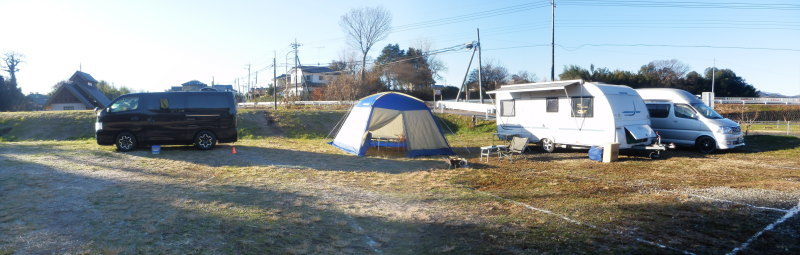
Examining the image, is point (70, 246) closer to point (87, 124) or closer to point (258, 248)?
point (258, 248)

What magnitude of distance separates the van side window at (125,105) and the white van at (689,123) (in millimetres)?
15032

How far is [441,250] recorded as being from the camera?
425 cm

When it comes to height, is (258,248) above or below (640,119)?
below

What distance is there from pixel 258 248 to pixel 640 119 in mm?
11107

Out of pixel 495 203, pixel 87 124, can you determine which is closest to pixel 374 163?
pixel 495 203

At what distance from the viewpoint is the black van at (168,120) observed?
11633 millimetres

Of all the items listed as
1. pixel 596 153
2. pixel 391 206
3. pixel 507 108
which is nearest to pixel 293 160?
pixel 391 206

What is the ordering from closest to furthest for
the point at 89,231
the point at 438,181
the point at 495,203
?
the point at 89,231, the point at 495,203, the point at 438,181

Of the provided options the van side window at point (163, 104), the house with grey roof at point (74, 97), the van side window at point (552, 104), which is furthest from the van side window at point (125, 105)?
the house with grey roof at point (74, 97)

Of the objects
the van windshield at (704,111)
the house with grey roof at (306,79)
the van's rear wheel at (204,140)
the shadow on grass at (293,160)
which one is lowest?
the shadow on grass at (293,160)

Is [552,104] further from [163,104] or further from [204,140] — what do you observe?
[163,104]

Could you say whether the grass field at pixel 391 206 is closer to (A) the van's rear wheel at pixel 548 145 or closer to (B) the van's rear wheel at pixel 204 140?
(B) the van's rear wheel at pixel 204 140

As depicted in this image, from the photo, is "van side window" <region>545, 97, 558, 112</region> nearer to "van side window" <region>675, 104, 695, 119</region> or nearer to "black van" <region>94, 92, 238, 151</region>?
"van side window" <region>675, 104, 695, 119</region>

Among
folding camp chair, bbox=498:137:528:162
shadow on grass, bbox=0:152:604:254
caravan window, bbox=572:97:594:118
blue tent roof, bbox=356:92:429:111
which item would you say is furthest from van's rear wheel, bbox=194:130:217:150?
caravan window, bbox=572:97:594:118
